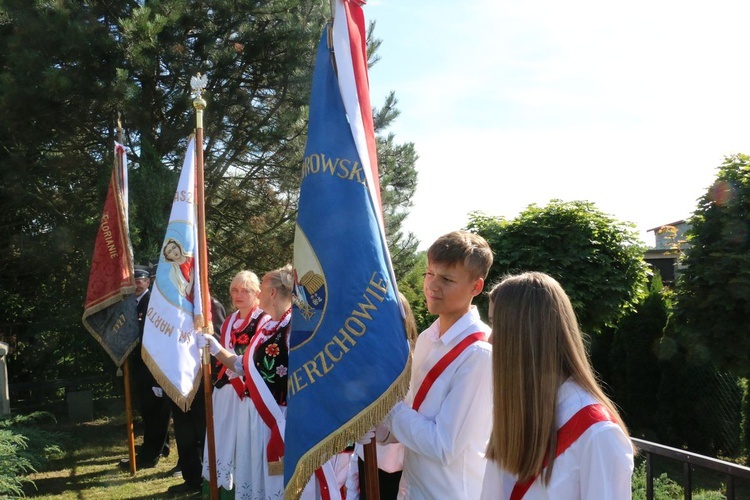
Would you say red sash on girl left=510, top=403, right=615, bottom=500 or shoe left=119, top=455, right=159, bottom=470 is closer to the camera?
red sash on girl left=510, top=403, right=615, bottom=500

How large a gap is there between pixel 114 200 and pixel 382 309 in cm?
594

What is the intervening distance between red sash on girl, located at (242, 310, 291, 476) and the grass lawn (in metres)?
2.35

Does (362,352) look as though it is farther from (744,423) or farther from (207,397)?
(744,423)

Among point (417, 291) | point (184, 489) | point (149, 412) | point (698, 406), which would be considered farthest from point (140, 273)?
point (698, 406)

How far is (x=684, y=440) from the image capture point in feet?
28.0

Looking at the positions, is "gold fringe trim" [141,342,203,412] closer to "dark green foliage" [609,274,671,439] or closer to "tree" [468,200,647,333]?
"tree" [468,200,647,333]

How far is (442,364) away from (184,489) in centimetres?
502

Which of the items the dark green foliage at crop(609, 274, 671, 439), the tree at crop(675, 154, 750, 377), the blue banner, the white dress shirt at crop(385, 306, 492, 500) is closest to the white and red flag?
the blue banner

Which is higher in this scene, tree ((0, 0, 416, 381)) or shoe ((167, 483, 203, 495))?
tree ((0, 0, 416, 381))

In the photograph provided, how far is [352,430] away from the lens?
7.92 ft

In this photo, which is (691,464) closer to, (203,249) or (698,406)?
(203,249)

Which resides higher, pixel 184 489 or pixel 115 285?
pixel 115 285

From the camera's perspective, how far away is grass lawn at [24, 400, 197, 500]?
6785 millimetres

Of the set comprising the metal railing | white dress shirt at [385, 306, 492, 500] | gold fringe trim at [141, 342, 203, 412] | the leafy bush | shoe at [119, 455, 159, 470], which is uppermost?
white dress shirt at [385, 306, 492, 500]
